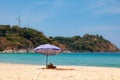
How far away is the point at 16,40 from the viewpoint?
167 m

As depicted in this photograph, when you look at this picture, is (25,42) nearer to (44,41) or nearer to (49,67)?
(44,41)

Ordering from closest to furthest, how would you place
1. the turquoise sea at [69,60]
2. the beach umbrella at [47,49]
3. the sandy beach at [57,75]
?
the sandy beach at [57,75] → the beach umbrella at [47,49] → the turquoise sea at [69,60]

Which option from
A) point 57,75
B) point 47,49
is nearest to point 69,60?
point 47,49

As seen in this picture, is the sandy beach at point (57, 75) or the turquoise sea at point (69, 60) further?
the turquoise sea at point (69, 60)

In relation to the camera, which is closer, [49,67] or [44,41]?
[49,67]

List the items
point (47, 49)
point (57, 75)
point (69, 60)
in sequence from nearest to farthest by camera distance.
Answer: point (57, 75)
point (47, 49)
point (69, 60)

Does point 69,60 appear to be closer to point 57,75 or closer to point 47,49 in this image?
point 47,49

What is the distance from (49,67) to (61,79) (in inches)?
351

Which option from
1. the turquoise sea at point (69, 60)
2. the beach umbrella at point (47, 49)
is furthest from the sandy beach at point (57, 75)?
the turquoise sea at point (69, 60)

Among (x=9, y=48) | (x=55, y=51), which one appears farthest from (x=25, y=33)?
(x=55, y=51)

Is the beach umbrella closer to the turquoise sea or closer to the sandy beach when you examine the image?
the sandy beach

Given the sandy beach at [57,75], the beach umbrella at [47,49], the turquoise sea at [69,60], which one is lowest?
the sandy beach at [57,75]

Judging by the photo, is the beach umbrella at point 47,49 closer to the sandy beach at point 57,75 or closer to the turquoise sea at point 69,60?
the sandy beach at point 57,75

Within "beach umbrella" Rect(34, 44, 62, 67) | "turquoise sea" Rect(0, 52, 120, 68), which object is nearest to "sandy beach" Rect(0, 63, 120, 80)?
"beach umbrella" Rect(34, 44, 62, 67)
